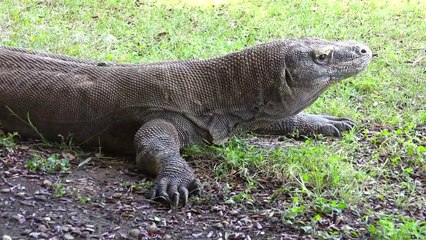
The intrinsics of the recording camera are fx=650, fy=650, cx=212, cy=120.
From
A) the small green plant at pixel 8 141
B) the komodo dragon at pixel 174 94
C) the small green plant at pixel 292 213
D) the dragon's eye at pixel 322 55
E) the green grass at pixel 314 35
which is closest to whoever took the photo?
the small green plant at pixel 292 213

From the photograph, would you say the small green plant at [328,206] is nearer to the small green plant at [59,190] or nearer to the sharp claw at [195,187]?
the sharp claw at [195,187]

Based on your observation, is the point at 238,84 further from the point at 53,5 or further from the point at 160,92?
the point at 53,5

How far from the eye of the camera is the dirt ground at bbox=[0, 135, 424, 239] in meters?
3.51

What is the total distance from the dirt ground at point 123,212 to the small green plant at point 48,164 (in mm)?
44

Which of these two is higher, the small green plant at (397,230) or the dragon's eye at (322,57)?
the dragon's eye at (322,57)

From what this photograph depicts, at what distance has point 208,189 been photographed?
4.20m

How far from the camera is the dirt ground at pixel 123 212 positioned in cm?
351

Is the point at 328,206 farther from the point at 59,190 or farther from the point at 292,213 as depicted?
the point at 59,190

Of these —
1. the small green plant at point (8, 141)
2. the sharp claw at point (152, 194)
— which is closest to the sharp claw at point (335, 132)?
the sharp claw at point (152, 194)

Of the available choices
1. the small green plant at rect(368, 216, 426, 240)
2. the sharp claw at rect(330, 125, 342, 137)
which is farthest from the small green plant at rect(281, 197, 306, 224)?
the sharp claw at rect(330, 125, 342, 137)

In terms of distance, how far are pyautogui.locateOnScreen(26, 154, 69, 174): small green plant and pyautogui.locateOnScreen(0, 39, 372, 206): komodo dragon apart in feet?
1.57

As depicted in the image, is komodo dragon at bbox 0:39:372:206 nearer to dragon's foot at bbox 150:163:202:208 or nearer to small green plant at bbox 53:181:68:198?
dragon's foot at bbox 150:163:202:208

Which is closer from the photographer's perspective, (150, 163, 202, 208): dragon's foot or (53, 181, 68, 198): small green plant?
(53, 181, 68, 198): small green plant

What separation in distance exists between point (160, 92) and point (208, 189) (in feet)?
2.88
